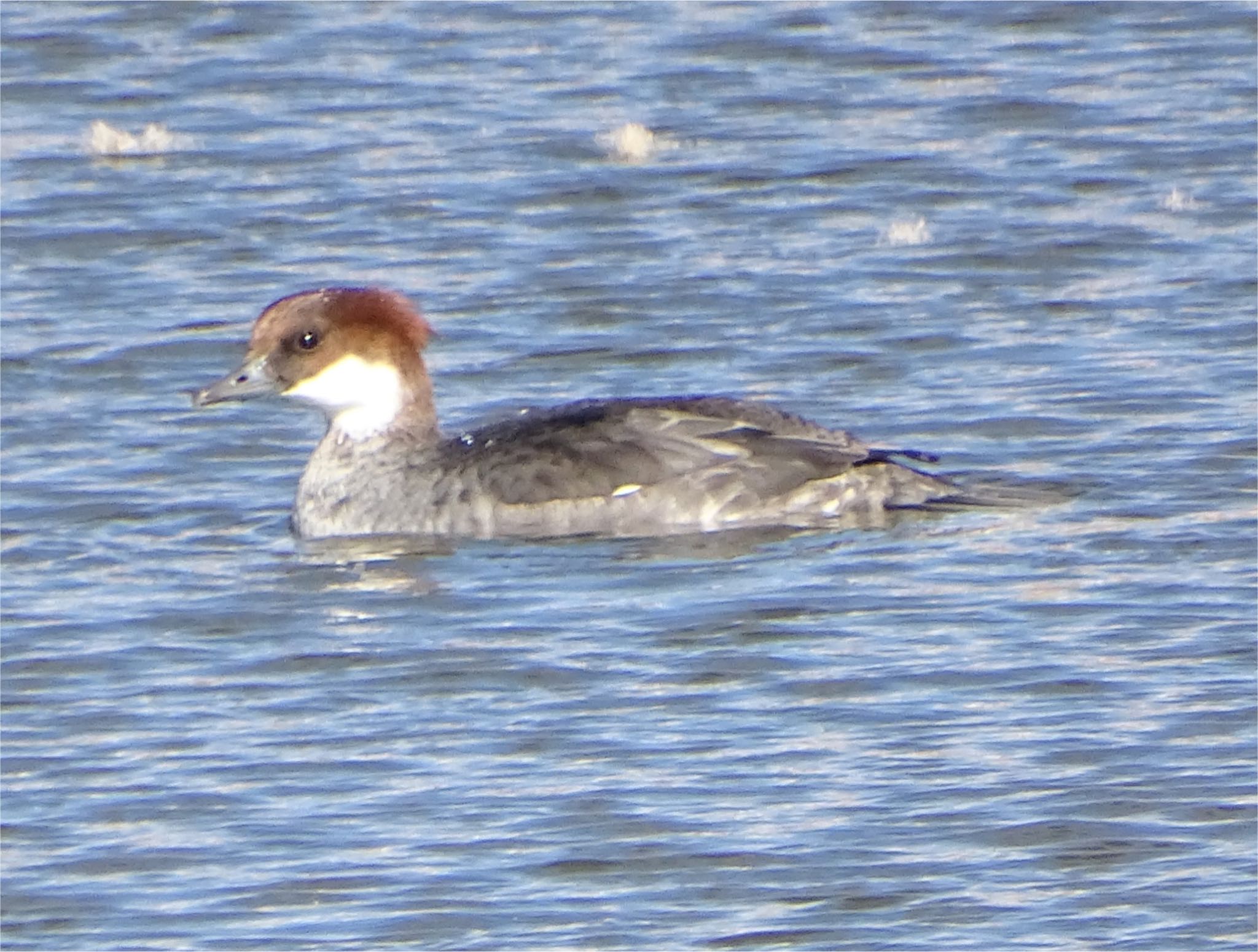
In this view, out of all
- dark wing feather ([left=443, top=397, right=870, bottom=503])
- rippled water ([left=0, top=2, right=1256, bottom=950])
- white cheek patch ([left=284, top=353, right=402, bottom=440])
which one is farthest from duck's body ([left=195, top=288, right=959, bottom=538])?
white cheek patch ([left=284, top=353, right=402, bottom=440])

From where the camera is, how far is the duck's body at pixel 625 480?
11930 millimetres

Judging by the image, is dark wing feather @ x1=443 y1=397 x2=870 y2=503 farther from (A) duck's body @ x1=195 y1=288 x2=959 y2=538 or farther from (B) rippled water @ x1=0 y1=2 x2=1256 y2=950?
(B) rippled water @ x1=0 y1=2 x2=1256 y2=950

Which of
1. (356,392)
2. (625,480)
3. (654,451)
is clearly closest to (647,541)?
(625,480)

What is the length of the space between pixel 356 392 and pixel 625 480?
1.45 m

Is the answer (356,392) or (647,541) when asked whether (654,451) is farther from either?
(356,392)

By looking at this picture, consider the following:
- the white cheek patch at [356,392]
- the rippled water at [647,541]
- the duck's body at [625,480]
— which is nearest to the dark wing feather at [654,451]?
the duck's body at [625,480]

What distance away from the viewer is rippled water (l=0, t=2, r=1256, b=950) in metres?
8.29

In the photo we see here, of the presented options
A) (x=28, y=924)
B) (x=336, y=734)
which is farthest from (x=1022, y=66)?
(x=28, y=924)

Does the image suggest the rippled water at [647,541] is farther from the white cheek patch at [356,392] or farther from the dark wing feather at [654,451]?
the white cheek patch at [356,392]

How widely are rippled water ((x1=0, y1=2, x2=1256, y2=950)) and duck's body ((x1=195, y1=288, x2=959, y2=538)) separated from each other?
19 centimetres

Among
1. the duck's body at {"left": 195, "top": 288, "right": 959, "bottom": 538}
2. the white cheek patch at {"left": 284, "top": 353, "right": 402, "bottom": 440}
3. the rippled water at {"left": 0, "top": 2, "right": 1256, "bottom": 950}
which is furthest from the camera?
the white cheek patch at {"left": 284, "top": 353, "right": 402, "bottom": 440}

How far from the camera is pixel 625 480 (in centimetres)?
1193

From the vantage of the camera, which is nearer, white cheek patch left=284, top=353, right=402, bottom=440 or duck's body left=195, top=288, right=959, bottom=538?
duck's body left=195, top=288, right=959, bottom=538

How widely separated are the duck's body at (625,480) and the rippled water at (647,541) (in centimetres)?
19
